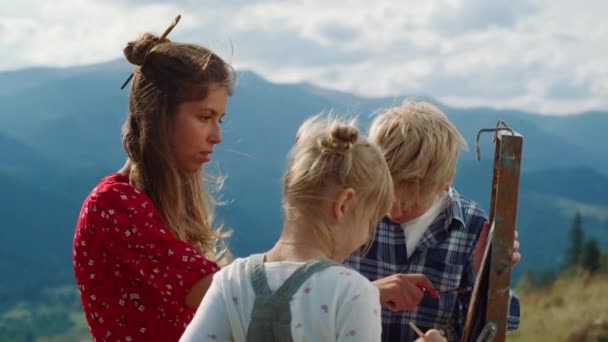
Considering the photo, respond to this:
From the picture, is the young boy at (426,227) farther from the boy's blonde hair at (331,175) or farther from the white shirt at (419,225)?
the boy's blonde hair at (331,175)

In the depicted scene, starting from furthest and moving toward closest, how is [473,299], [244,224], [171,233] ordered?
[244,224]
[171,233]
[473,299]

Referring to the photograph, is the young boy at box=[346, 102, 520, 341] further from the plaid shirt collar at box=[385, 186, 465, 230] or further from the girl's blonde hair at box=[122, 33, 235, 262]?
the girl's blonde hair at box=[122, 33, 235, 262]

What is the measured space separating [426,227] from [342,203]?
1.11 meters

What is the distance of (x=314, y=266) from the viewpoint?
2.17 meters

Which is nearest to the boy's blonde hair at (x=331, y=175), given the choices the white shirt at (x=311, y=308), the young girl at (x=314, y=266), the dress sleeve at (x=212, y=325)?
the young girl at (x=314, y=266)

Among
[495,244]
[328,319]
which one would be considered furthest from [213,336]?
[495,244]

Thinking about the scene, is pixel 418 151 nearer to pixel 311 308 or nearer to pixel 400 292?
pixel 400 292

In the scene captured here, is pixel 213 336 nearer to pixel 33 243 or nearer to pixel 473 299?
pixel 473 299

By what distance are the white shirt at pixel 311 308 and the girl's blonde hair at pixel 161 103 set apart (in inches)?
37.2

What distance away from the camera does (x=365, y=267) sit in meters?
3.33

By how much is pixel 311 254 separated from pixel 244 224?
407ft

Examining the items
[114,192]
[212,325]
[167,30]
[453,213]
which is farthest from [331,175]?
[167,30]

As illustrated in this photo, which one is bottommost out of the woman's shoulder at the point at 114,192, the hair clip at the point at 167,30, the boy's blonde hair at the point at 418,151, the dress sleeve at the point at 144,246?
the dress sleeve at the point at 144,246

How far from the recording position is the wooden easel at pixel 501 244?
7.89 ft
